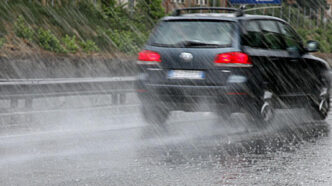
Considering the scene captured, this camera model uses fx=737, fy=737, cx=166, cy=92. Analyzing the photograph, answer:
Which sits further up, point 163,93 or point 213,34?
point 213,34

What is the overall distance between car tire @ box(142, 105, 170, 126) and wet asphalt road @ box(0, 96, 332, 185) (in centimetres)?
14

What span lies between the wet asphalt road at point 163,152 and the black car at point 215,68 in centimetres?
39

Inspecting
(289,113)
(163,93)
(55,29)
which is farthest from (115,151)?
(55,29)

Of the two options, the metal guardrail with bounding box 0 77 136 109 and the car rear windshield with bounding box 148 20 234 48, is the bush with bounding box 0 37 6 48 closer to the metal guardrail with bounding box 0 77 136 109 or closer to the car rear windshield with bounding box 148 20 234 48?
the metal guardrail with bounding box 0 77 136 109

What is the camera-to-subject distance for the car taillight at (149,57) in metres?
10.5

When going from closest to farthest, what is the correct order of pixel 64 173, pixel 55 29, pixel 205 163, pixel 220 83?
pixel 64 173
pixel 205 163
pixel 220 83
pixel 55 29

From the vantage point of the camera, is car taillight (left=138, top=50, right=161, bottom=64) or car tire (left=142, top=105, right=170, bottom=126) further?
car tire (left=142, top=105, right=170, bottom=126)

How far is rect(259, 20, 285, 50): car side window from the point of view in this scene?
1101cm

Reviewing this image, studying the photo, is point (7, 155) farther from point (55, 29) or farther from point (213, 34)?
point (55, 29)

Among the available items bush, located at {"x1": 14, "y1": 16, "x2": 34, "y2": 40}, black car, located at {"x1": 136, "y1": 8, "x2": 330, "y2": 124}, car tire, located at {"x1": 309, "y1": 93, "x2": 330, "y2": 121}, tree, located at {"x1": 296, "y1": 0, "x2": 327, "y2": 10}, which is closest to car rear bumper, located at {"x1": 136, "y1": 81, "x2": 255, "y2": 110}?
black car, located at {"x1": 136, "y1": 8, "x2": 330, "y2": 124}

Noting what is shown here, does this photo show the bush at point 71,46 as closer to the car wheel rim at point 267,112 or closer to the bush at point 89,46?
the bush at point 89,46

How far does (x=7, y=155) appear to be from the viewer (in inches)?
305

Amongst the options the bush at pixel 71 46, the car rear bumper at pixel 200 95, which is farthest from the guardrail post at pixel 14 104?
the bush at pixel 71 46

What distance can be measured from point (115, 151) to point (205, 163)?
1.24 metres
